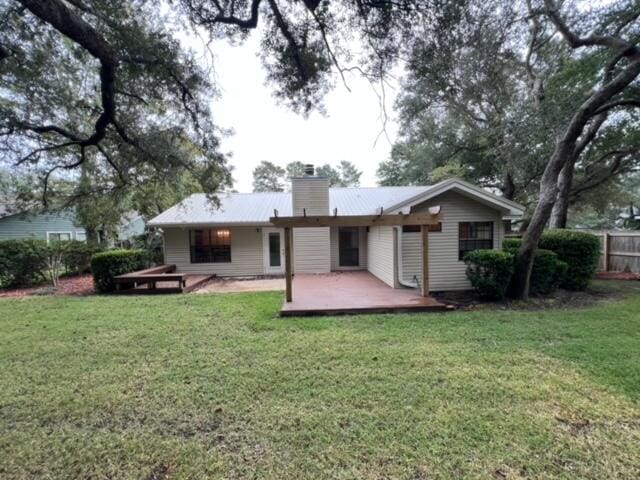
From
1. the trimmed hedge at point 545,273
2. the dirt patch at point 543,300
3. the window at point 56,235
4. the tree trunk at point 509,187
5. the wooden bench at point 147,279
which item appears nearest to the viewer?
the dirt patch at point 543,300

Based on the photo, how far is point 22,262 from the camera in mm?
10477

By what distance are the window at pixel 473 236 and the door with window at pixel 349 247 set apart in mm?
4897

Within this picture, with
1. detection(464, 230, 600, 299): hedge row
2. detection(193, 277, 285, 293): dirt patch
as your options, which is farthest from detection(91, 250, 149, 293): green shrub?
detection(464, 230, 600, 299): hedge row

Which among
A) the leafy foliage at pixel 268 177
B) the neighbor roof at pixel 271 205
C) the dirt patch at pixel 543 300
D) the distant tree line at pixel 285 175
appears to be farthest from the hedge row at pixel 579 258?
the leafy foliage at pixel 268 177

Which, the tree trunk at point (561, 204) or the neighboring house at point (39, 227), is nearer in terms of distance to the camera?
the tree trunk at point (561, 204)

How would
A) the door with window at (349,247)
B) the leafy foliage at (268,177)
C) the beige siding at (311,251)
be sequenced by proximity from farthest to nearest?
1. the leafy foliage at (268,177)
2. the door with window at (349,247)
3. the beige siding at (311,251)

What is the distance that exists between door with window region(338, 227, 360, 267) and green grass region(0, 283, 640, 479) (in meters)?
7.32

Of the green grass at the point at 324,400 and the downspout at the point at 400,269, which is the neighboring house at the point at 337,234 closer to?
the downspout at the point at 400,269

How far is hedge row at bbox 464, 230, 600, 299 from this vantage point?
24.2 ft

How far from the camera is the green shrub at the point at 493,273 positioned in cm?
734

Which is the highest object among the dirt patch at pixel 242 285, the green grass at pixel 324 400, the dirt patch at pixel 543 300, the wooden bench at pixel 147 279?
the wooden bench at pixel 147 279

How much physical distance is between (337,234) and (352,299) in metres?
5.81

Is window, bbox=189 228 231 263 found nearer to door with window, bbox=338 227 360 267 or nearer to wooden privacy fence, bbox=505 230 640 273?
door with window, bbox=338 227 360 267

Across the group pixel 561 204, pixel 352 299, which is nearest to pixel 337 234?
pixel 352 299
